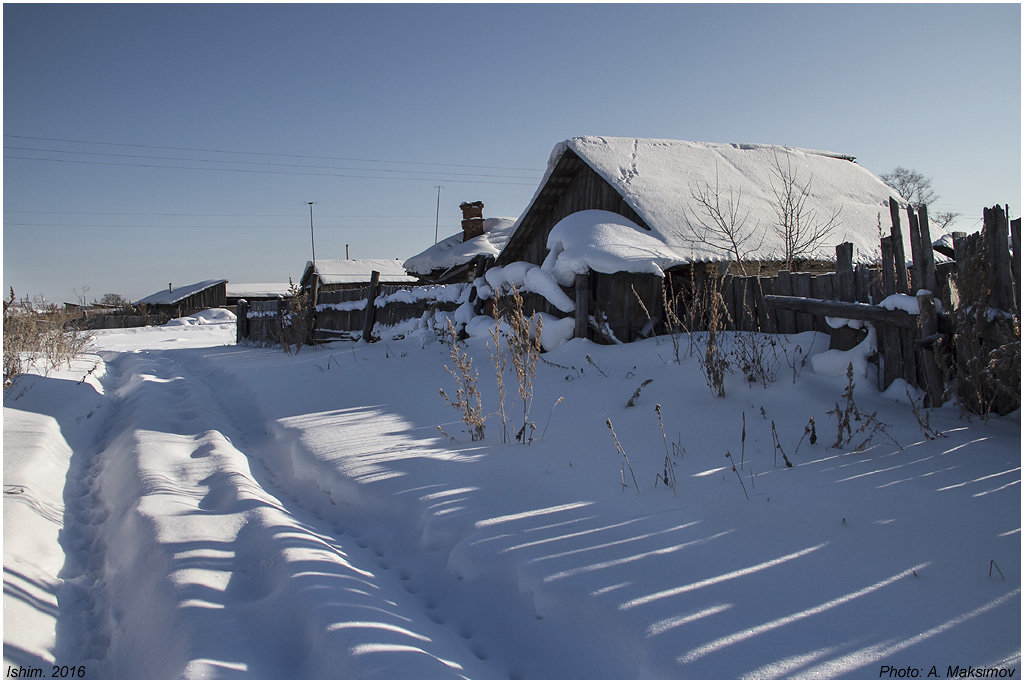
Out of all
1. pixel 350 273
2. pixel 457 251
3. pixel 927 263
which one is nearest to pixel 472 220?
pixel 457 251

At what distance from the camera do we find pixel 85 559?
9.83 ft

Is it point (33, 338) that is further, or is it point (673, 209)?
point (673, 209)

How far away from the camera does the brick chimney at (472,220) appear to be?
65.9 feet

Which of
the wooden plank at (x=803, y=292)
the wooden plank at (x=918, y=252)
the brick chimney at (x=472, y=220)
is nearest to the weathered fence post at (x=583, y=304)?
the wooden plank at (x=803, y=292)

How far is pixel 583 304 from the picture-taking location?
820cm

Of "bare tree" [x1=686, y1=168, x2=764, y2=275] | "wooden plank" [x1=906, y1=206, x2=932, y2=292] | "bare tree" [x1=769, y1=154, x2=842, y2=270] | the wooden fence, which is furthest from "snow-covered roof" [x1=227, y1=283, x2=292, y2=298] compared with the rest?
"wooden plank" [x1=906, y1=206, x2=932, y2=292]

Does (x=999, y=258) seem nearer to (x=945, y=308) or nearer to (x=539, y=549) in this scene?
(x=945, y=308)

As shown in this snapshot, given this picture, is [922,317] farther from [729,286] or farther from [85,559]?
[85,559]

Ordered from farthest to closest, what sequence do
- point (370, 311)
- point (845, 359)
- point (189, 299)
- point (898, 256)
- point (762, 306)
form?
point (189, 299), point (370, 311), point (762, 306), point (845, 359), point (898, 256)

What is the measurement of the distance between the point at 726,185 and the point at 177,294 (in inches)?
1668

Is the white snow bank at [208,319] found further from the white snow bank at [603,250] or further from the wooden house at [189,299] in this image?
the white snow bank at [603,250]

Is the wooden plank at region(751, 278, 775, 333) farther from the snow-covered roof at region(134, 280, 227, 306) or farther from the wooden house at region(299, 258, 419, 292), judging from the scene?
the snow-covered roof at region(134, 280, 227, 306)

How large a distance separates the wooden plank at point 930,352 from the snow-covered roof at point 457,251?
45.5 ft

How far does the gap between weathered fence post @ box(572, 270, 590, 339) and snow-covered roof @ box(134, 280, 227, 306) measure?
41592 mm
